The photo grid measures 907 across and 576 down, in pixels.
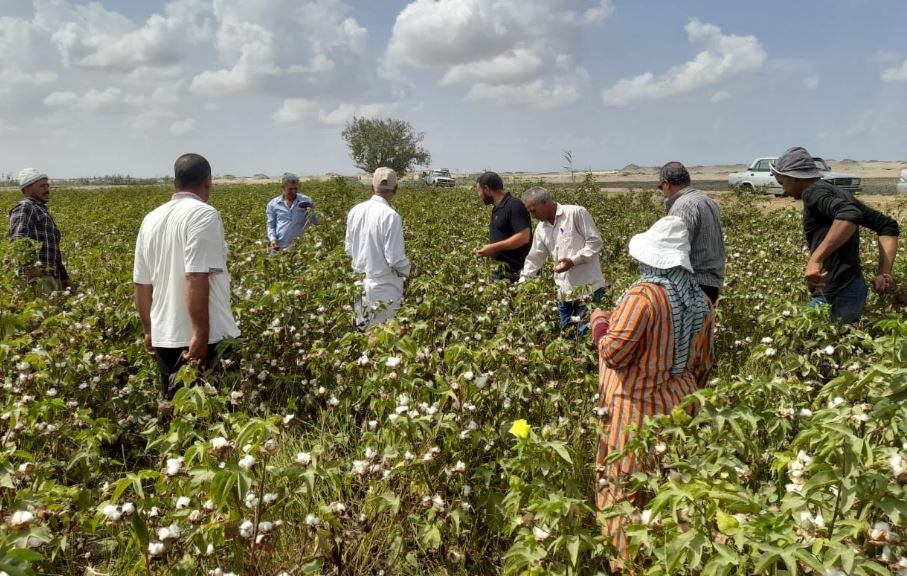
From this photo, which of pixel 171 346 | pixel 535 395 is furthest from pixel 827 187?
pixel 171 346

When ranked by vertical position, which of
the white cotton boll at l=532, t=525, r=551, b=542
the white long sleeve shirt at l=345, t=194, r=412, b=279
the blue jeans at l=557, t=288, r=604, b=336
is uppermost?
the white long sleeve shirt at l=345, t=194, r=412, b=279

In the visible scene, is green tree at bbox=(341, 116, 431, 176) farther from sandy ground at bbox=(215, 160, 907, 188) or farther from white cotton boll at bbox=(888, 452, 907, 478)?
white cotton boll at bbox=(888, 452, 907, 478)

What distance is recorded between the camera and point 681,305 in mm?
2533

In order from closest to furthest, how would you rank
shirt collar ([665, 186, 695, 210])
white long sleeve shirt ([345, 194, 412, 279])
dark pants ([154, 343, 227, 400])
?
dark pants ([154, 343, 227, 400]) → shirt collar ([665, 186, 695, 210]) → white long sleeve shirt ([345, 194, 412, 279])

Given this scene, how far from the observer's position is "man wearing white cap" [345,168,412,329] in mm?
4602

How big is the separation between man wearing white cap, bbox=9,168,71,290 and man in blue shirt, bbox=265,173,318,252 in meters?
2.31

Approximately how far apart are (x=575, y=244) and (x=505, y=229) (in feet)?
3.39

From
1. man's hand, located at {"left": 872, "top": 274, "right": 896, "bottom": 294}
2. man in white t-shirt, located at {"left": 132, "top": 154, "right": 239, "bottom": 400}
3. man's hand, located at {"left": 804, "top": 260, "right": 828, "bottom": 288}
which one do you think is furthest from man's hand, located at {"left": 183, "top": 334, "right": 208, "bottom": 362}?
man's hand, located at {"left": 872, "top": 274, "right": 896, "bottom": 294}

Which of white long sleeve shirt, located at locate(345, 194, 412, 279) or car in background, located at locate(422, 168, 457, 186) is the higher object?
car in background, located at locate(422, 168, 457, 186)

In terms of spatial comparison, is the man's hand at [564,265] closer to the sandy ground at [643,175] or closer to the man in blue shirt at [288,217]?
the man in blue shirt at [288,217]

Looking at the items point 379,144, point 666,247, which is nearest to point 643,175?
point 379,144

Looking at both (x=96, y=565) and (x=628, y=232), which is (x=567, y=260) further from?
(x=628, y=232)

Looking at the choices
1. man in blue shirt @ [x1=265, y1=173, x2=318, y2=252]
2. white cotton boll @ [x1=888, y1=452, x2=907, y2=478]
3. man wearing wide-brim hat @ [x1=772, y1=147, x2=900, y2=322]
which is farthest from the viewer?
man in blue shirt @ [x1=265, y1=173, x2=318, y2=252]

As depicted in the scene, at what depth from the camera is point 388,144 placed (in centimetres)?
6719
